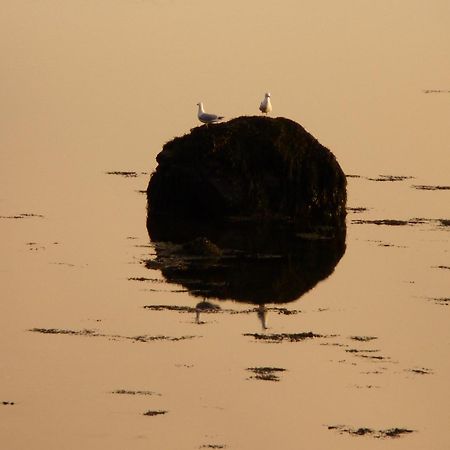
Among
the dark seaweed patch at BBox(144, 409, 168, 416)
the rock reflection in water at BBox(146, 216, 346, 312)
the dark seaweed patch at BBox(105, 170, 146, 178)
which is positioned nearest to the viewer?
the dark seaweed patch at BBox(144, 409, 168, 416)

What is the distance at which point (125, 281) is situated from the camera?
93.8ft

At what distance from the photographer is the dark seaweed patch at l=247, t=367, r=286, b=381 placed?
23.6 m

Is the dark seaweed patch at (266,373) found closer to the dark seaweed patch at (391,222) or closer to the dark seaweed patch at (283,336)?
the dark seaweed patch at (283,336)

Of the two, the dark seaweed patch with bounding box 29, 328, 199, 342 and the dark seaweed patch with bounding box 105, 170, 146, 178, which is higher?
the dark seaweed patch with bounding box 105, 170, 146, 178

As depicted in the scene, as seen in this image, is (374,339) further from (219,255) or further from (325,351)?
(219,255)

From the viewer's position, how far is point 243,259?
100 feet

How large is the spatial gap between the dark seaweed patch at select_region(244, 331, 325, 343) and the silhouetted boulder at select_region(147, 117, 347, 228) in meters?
8.35

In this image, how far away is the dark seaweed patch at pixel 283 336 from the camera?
25.5 metres

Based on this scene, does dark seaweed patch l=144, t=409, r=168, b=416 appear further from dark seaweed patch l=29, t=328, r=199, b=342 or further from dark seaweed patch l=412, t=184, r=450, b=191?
dark seaweed patch l=412, t=184, r=450, b=191

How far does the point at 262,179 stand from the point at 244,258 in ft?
13.0

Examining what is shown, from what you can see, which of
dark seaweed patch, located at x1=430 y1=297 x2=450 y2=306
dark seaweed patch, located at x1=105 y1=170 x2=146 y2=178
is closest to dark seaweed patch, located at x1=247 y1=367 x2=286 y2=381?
dark seaweed patch, located at x1=430 y1=297 x2=450 y2=306

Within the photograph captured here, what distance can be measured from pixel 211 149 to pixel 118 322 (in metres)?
8.74

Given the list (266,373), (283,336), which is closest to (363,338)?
(283,336)

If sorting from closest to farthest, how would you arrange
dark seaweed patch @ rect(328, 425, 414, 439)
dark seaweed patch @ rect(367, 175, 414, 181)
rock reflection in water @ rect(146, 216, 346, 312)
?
dark seaweed patch @ rect(328, 425, 414, 439) < rock reflection in water @ rect(146, 216, 346, 312) < dark seaweed patch @ rect(367, 175, 414, 181)
